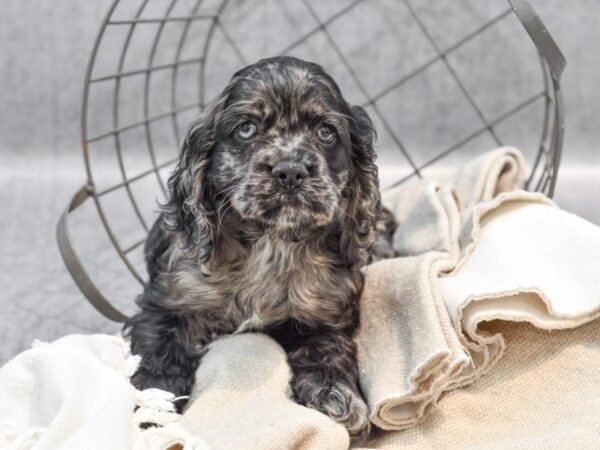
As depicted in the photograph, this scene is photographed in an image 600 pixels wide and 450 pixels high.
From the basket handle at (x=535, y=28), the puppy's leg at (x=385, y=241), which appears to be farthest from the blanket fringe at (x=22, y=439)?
the basket handle at (x=535, y=28)

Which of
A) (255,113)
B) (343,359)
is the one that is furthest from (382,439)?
(255,113)

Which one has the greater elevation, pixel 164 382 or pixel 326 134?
pixel 326 134

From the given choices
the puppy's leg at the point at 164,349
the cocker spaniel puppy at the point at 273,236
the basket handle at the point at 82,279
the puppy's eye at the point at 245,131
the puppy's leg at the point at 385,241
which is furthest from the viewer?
the puppy's leg at the point at 385,241

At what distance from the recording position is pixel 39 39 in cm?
479

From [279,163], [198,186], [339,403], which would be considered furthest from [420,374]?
[198,186]

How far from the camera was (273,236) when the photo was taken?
2.81m

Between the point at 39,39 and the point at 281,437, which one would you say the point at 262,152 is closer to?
the point at 281,437

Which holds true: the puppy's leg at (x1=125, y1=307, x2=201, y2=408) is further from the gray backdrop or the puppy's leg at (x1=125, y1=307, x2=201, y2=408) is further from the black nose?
the gray backdrop

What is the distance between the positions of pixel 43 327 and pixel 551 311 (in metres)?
2.00

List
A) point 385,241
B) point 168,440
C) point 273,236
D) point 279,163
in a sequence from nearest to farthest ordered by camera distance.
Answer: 1. point 168,440
2. point 279,163
3. point 273,236
4. point 385,241

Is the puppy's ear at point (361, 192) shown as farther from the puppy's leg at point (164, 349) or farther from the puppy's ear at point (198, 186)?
the puppy's leg at point (164, 349)

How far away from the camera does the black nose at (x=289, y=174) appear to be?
8.09 ft

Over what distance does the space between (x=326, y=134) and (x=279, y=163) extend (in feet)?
0.94

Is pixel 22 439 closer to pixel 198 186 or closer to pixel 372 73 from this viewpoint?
pixel 198 186
